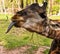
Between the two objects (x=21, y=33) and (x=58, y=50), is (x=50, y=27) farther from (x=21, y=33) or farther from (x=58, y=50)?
(x=21, y=33)

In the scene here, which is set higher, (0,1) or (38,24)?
(38,24)

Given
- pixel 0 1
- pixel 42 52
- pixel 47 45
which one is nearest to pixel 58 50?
pixel 42 52

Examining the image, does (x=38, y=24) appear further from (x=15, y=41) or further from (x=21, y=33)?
(x=21, y=33)

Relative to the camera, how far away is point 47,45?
585cm

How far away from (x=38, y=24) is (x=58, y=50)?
525 mm

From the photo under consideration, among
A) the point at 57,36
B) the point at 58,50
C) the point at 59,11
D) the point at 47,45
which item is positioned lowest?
the point at 59,11

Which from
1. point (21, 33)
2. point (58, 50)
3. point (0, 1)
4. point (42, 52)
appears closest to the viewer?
point (58, 50)

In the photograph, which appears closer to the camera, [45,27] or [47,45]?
[45,27]

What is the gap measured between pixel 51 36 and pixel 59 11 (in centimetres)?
1836

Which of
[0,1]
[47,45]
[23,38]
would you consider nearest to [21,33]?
[23,38]

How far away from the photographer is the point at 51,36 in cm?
257

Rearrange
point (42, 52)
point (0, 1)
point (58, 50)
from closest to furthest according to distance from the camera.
→ 1. point (58, 50)
2. point (42, 52)
3. point (0, 1)

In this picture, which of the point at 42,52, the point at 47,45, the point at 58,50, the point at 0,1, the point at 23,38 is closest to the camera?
the point at 58,50

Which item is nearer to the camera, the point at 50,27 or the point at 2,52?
the point at 50,27
